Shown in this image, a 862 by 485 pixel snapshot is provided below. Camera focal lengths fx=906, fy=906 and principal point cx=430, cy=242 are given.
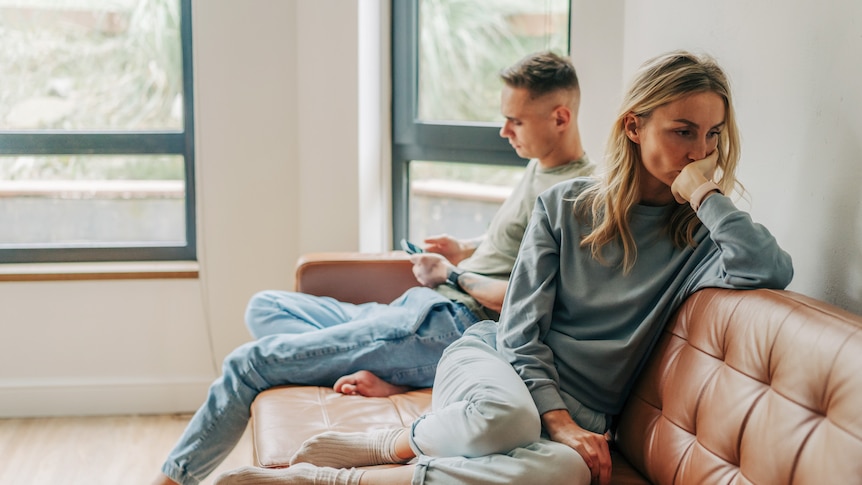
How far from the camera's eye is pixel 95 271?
11.0ft

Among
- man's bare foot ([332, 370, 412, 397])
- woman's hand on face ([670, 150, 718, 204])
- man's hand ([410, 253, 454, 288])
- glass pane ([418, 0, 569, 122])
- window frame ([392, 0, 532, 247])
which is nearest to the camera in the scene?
woman's hand on face ([670, 150, 718, 204])

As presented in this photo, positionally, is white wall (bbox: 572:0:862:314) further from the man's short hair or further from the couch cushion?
the couch cushion

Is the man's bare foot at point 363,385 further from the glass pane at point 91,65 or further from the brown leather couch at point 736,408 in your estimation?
the glass pane at point 91,65

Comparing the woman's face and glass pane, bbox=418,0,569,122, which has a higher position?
glass pane, bbox=418,0,569,122

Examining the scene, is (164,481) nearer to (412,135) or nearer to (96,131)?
(412,135)

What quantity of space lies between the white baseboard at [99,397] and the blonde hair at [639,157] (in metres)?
2.07

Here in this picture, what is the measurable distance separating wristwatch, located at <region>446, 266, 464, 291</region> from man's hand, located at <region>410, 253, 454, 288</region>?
20 mm

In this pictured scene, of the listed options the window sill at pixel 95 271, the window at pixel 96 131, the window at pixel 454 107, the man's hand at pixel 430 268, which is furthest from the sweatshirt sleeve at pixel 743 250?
the window at pixel 96 131

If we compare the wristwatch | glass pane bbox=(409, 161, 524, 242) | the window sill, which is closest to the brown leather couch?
the wristwatch

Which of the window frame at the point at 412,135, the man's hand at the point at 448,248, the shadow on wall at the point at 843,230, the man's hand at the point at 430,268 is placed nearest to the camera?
the shadow on wall at the point at 843,230

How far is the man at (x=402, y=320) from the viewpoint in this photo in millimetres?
2250

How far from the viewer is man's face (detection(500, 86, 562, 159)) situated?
2385mm

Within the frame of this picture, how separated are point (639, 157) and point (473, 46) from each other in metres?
1.49

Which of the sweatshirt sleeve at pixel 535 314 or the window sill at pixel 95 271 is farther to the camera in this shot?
the window sill at pixel 95 271
